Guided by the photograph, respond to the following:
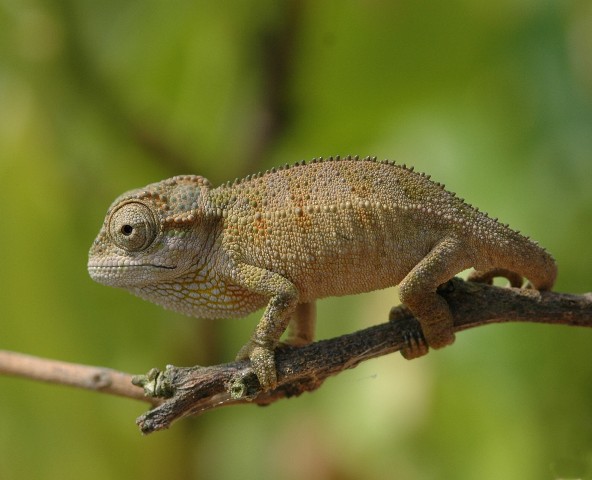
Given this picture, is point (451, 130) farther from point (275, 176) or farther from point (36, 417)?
point (36, 417)

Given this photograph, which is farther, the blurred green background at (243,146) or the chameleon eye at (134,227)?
the blurred green background at (243,146)

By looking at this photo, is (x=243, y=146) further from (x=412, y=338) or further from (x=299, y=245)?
(x=412, y=338)

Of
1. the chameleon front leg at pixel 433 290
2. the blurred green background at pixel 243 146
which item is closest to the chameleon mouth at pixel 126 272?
the chameleon front leg at pixel 433 290

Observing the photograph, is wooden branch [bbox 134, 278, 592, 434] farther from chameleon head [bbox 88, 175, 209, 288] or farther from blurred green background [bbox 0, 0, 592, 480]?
blurred green background [bbox 0, 0, 592, 480]

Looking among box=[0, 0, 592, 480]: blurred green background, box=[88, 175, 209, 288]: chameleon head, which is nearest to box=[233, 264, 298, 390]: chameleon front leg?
box=[88, 175, 209, 288]: chameleon head

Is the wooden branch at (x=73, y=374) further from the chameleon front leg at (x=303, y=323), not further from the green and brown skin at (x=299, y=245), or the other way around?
the chameleon front leg at (x=303, y=323)

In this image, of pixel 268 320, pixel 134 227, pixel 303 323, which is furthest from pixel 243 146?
pixel 268 320
